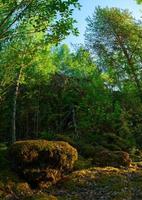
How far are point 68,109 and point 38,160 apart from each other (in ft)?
61.5

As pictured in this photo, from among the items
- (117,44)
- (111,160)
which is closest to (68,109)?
(117,44)

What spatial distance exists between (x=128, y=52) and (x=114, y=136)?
1016 centimetres

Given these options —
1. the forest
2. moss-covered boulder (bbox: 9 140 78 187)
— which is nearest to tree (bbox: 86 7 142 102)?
the forest

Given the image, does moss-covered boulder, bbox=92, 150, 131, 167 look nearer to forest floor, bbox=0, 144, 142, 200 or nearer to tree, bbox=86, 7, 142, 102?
forest floor, bbox=0, 144, 142, 200

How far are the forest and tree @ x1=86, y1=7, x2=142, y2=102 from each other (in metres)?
0.08

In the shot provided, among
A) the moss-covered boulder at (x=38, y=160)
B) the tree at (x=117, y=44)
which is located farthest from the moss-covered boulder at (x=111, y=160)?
the tree at (x=117, y=44)

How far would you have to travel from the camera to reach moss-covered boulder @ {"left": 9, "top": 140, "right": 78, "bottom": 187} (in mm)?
19031

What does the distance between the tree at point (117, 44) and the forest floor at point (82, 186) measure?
1634 cm

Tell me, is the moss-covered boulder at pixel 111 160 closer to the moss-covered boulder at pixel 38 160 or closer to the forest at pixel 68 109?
the forest at pixel 68 109

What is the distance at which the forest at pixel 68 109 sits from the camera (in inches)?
706

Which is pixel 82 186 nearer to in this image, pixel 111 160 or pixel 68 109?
pixel 111 160

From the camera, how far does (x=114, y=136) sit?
3052cm

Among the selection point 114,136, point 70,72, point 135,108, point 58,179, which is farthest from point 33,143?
point 70,72

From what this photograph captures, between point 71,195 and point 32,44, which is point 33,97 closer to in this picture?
point 32,44
